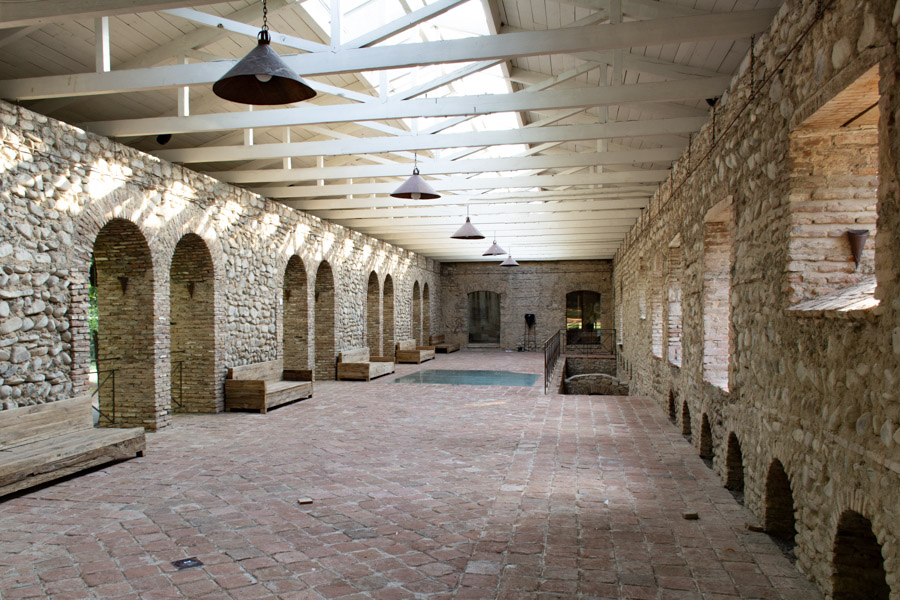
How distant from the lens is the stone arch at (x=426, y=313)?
69.9 feet

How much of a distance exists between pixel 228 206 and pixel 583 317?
16.8m

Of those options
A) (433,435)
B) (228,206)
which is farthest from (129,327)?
(433,435)

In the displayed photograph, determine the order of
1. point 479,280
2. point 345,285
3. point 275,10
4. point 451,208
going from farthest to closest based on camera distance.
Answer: point 479,280 < point 345,285 < point 451,208 < point 275,10

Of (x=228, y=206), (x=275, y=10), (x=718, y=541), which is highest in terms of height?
(x=275, y=10)

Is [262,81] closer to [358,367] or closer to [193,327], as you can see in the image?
[193,327]

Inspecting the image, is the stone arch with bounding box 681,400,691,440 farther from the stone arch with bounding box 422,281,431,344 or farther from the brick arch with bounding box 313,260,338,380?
the stone arch with bounding box 422,281,431,344

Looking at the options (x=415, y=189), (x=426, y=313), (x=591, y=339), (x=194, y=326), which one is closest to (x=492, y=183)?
(x=415, y=189)

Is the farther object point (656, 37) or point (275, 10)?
point (275, 10)

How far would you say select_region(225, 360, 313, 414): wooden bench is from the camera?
349 inches

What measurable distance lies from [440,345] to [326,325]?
8981 mm

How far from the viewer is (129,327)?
7.59m

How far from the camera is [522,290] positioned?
23.2 m

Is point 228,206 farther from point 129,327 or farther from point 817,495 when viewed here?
point 817,495

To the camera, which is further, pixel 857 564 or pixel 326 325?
pixel 326 325
